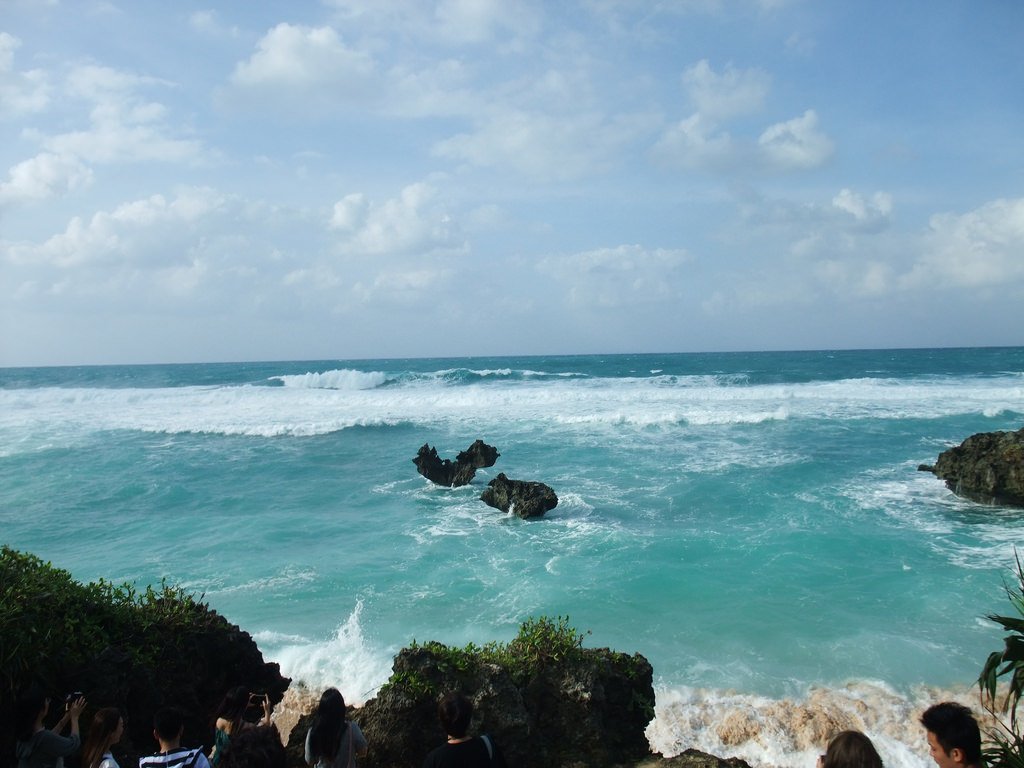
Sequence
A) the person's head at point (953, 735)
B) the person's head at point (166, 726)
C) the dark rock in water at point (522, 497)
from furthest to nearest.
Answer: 1. the dark rock in water at point (522, 497)
2. the person's head at point (166, 726)
3. the person's head at point (953, 735)

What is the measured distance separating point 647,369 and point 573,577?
219 ft

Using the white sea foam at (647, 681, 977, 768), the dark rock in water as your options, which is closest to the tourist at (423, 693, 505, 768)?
the white sea foam at (647, 681, 977, 768)

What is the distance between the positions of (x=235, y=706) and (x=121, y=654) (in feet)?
4.05

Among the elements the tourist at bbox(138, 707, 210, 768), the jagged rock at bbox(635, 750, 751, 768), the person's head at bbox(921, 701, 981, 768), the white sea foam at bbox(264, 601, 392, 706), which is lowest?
the white sea foam at bbox(264, 601, 392, 706)

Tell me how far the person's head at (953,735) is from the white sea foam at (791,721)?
3.50m

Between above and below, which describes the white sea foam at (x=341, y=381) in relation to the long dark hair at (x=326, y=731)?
above

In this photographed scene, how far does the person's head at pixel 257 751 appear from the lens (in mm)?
3814

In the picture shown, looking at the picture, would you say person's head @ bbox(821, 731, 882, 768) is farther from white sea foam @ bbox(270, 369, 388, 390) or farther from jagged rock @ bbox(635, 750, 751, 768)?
white sea foam @ bbox(270, 369, 388, 390)

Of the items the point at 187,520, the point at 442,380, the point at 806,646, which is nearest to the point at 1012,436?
the point at 806,646

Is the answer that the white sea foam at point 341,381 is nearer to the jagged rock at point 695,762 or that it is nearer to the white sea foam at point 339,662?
the white sea foam at point 339,662

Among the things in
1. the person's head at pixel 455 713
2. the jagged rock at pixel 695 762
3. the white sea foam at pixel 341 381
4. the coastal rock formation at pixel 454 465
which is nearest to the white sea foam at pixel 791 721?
the jagged rock at pixel 695 762

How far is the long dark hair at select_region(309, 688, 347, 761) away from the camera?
14.0 feet

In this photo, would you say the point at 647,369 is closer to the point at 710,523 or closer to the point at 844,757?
the point at 710,523

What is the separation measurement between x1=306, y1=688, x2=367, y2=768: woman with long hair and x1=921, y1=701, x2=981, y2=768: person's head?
3.47 m
